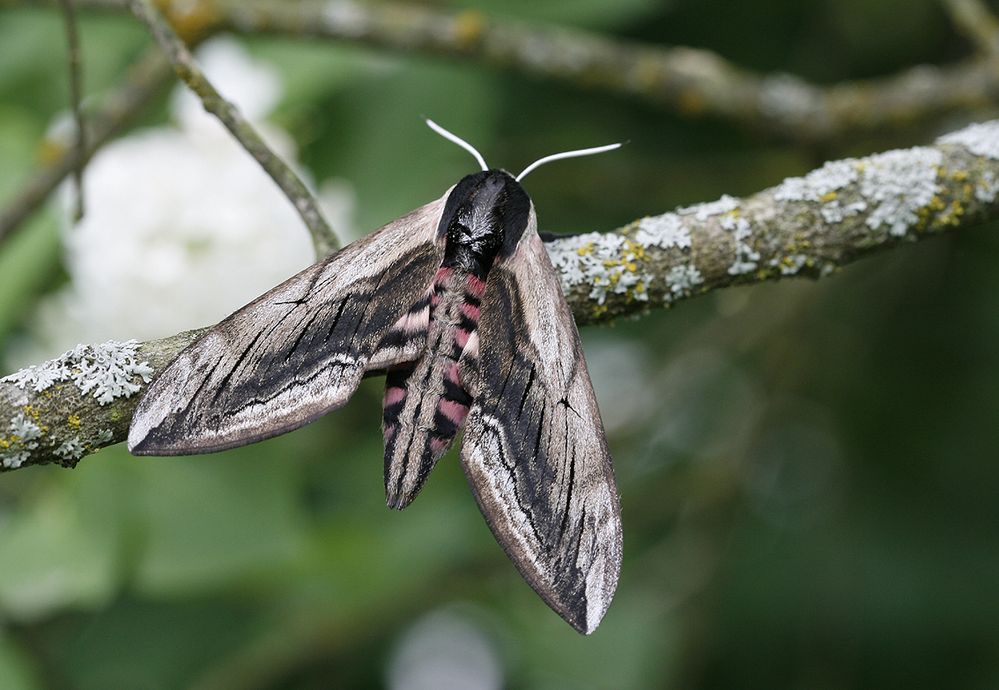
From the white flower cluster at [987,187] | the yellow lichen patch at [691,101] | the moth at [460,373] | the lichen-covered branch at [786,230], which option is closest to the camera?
the moth at [460,373]

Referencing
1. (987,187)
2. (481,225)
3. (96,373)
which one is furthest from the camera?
(987,187)

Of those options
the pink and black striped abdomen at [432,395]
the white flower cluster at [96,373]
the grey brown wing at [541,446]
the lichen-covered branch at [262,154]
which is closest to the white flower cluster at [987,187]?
the grey brown wing at [541,446]

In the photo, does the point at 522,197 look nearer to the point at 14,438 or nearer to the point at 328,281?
the point at 328,281

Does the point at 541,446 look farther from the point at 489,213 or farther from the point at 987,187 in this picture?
the point at 987,187

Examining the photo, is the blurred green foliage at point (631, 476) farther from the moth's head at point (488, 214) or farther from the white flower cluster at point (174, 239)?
the moth's head at point (488, 214)

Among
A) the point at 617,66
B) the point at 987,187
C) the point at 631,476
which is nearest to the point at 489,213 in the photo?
the point at 987,187

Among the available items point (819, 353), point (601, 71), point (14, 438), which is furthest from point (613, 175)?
point (14, 438)
